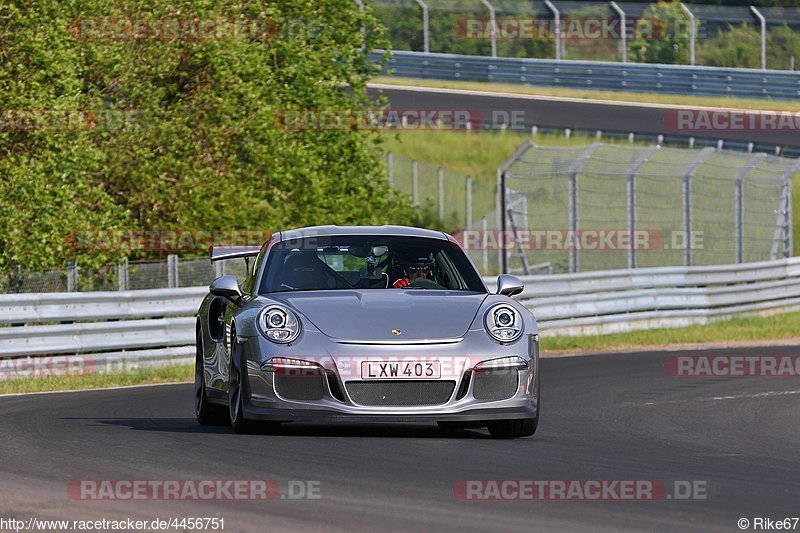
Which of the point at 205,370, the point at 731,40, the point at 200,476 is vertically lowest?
the point at 731,40

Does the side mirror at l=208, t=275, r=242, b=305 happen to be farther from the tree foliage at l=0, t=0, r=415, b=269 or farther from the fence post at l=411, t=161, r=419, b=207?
the fence post at l=411, t=161, r=419, b=207

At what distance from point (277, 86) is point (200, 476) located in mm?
19593

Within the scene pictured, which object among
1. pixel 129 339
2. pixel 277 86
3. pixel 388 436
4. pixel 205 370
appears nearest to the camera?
pixel 388 436

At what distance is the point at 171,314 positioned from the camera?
58.8ft

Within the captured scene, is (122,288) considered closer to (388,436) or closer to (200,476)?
(388,436)

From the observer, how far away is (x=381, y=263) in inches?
396

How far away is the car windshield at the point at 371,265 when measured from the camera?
9867 millimetres

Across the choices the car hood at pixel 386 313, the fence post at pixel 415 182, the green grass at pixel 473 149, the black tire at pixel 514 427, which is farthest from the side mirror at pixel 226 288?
the green grass at pixel 473 149

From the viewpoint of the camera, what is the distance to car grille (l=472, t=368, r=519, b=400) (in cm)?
892

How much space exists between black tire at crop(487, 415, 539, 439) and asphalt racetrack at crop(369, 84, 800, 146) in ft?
100

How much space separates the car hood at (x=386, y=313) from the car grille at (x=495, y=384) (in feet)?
0.90

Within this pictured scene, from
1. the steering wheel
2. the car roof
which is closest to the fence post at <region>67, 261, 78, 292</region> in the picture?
the car roof

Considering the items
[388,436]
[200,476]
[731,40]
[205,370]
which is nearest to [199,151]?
[205,370]

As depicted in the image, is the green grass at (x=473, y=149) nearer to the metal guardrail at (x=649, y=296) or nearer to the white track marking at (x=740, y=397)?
the metal guardrail at (x=649, y=296)
